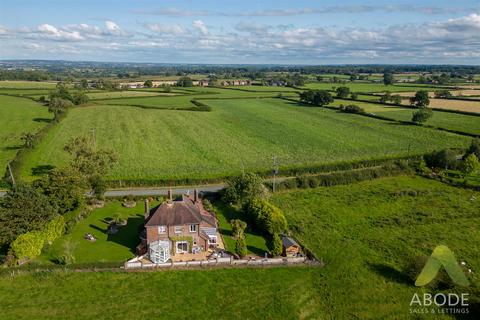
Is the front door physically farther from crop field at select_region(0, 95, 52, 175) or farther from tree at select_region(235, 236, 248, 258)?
crop field at select_region(0, 95, 52, 175)

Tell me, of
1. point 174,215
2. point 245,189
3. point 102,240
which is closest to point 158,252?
point 174,215

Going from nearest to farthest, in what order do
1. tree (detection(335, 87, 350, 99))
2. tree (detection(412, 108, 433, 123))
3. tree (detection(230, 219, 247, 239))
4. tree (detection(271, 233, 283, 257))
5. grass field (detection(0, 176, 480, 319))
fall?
grass field (detection(0, 176, 480, 319)), tree (detection(271, 233, 283, 257)), tree (detection(230, 219, 247, 239)), tree (detection(412, 108, 433, 123)), tree (detection(335, 87, 350, 99))

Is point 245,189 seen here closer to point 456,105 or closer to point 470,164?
point 470,164

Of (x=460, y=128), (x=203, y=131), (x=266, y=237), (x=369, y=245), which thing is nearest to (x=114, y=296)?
(x=266, y=237)

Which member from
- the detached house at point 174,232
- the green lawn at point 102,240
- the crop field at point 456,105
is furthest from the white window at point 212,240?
the crop field at point 456,105

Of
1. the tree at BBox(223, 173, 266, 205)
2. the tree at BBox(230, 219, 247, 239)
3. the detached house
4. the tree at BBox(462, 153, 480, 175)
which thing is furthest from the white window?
the tree at BBox(462, 153, 480, 175)

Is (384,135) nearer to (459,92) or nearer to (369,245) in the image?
(369,245)
